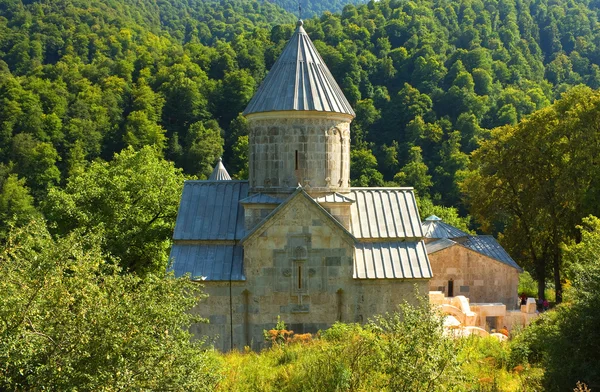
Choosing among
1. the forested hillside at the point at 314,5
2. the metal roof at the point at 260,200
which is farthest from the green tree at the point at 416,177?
the forested hillside at the point at 314,5

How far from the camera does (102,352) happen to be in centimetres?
654

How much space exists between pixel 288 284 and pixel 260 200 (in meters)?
1.98

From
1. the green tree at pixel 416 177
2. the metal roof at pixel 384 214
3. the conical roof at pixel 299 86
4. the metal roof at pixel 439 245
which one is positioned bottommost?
the metal roof at pixel 439 245

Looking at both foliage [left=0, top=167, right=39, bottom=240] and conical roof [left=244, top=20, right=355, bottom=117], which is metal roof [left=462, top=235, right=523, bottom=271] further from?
foliage [left=0, top=167, right=39, bottom=240]

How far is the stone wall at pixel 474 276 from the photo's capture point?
1855 cm

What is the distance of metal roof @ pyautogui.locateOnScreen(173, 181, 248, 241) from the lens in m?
→ 13.3

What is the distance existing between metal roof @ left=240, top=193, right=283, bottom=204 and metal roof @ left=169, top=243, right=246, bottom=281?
1.06 meters

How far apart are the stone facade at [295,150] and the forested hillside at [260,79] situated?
26319 mm

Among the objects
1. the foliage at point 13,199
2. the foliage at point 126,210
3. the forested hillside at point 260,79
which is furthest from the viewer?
the forested hillside at point 260,79

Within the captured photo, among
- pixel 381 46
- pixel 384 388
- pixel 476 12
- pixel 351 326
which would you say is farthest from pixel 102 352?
pixel 476 12

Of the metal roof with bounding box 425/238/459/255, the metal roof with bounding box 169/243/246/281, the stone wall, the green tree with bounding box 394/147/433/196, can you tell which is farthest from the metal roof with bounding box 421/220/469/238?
the green tree with bounding box 394/147/433/196

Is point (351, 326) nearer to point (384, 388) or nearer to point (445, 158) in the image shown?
point (384, 388)

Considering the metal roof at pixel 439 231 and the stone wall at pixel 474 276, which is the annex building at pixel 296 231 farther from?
the metal roof at pixel 439 231

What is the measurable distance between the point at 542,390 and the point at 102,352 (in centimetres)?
640
